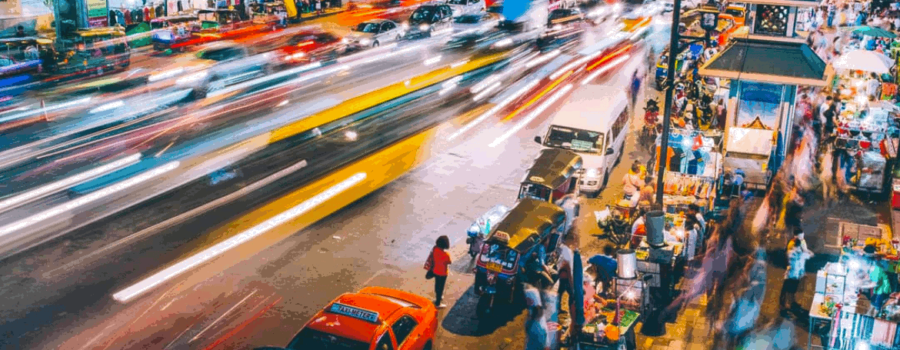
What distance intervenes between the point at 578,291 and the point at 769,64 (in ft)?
33.9

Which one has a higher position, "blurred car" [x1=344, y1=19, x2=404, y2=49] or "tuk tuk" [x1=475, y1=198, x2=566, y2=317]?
"blurred car" [x1=344, y1=19, x2=404, y2=49]

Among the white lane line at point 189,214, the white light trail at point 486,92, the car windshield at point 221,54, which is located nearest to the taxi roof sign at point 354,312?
the white lane line at point 189,214

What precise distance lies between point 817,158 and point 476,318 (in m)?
13.8

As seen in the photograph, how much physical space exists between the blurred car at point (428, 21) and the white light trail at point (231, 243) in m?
20.6

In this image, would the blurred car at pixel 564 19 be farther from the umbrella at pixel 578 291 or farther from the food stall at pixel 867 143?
the umbrella at pixel 578 291

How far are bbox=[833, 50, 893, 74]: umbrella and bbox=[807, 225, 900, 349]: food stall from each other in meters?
12.2

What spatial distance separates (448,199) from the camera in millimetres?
20016

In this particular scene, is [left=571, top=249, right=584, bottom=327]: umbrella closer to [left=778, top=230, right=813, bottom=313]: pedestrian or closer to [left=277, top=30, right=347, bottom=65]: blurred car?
[left=778, top=230, right=813, bottom=313]: pedestrian

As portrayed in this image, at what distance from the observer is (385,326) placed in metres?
11.3

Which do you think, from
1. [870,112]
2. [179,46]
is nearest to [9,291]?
[870,112]

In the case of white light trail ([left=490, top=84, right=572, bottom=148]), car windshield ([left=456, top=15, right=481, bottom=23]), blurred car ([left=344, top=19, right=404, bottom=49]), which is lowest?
white light trail ([left=490, top=84, right=572, bottom=148])

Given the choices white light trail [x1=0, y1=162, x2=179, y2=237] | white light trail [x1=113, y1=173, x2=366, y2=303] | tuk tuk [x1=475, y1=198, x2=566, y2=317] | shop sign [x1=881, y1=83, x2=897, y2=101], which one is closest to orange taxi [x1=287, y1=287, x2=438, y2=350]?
tuk tuk [x1=475, y1=198, x2=566, y2=317]

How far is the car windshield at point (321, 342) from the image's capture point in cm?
1102

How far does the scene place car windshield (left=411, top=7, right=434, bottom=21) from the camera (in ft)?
141
